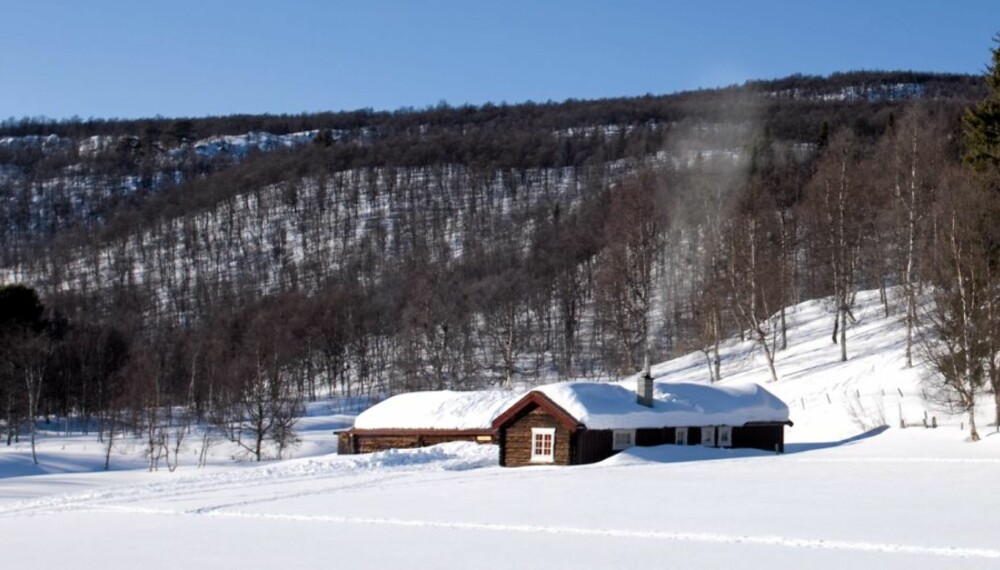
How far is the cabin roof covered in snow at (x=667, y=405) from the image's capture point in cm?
3195

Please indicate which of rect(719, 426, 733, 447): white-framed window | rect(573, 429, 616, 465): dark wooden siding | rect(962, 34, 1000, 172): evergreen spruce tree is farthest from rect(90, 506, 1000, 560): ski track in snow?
rect(962, 34, 1000, 172): evergreen spruce tree

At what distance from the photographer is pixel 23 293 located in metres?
56.5

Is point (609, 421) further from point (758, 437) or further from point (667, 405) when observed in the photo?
point (758, 437)

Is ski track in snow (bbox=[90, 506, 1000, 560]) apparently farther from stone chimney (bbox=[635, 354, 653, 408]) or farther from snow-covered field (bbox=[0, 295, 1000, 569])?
stone chimney (bbox=[635, 354, 653, 408])

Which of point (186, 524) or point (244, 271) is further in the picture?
point (244, 271)

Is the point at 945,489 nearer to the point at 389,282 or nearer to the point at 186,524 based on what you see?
the point at 186,524

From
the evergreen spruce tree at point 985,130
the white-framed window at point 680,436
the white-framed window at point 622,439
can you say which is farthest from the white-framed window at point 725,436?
the evergreen spruce tree at point 985,130

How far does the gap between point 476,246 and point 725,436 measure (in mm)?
84774

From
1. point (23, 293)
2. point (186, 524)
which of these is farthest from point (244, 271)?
point (186, 524)

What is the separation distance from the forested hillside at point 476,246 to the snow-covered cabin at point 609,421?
23.5ft

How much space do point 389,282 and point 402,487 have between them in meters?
82.6

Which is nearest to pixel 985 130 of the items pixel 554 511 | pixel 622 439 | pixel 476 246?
→ pixel 622 439

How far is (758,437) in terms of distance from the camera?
36562 mm

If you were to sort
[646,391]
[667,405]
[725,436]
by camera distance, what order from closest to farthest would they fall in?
1. [646,391]
2. [667,405]
3. [725,436]
